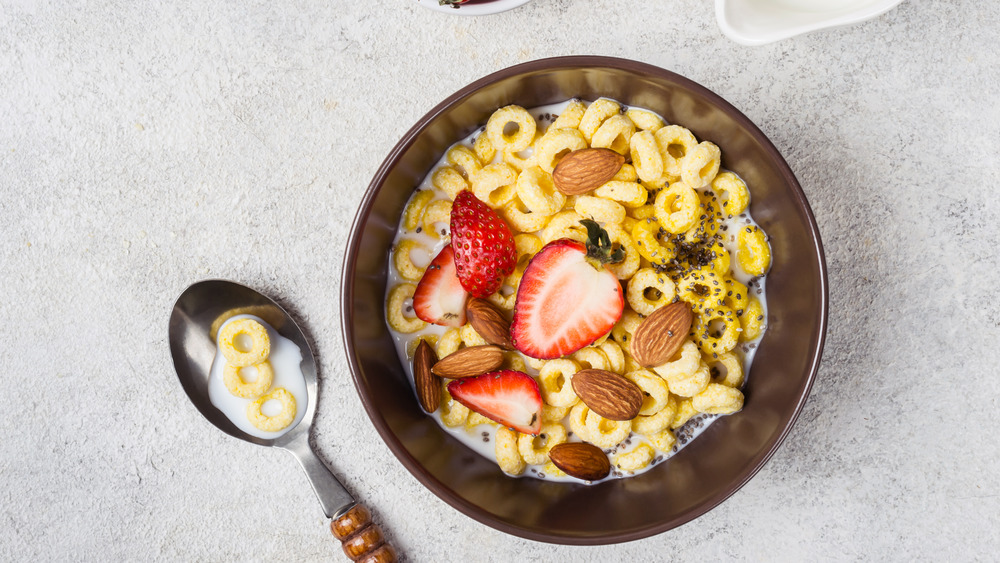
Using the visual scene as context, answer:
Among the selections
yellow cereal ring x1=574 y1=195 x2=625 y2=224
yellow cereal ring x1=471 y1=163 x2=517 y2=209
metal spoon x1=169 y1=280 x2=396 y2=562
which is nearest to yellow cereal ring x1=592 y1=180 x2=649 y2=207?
yellow cereal ring x1=574 y1=195 x2=625 y2=224

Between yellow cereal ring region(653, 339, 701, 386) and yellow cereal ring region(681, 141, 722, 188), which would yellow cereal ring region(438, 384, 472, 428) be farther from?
yellow cereal ring region(681, 141, 722, 188)

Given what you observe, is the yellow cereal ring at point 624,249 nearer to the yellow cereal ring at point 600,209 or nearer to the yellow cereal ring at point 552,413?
the yellow cereal ring at point 600,209

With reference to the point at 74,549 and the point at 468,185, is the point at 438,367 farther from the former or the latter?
the point at 74,549

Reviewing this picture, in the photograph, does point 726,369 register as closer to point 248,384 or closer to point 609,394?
point 609,394

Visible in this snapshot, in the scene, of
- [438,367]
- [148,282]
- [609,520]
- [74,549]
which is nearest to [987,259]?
[609,520]

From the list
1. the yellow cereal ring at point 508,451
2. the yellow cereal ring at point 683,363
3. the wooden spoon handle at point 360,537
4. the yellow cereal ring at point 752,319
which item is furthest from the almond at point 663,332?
the wooden spoon handle at point 360,537

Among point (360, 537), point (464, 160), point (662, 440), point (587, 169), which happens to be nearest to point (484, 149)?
point (464, 160)
